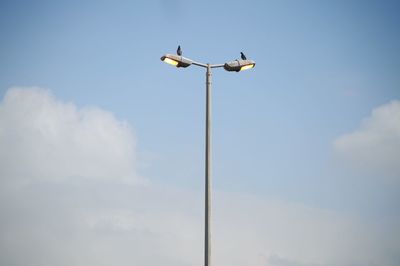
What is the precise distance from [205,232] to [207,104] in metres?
3.26

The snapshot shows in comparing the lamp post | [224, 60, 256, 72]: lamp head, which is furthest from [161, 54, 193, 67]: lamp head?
[224, 60, 256, 72]: lamp head

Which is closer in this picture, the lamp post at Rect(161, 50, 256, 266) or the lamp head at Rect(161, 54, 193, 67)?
the lamp post at Rect(161, 50, 256, 266)

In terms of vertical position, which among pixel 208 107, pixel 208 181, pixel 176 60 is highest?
pixel 176 60

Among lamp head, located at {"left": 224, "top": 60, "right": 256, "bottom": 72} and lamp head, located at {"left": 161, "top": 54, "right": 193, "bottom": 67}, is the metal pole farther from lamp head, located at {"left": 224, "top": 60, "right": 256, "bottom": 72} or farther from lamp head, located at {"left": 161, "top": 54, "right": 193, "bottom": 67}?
lamp head, located at {"left": 161, "top": 54, "right": 193, "bottom": 67}

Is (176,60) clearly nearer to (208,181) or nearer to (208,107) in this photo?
(208,107)

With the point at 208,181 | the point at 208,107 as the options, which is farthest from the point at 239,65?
the point at 208,181

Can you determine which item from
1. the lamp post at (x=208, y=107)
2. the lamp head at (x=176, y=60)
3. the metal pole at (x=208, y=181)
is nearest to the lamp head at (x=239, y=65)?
the lamp post at (x=208, y=107)

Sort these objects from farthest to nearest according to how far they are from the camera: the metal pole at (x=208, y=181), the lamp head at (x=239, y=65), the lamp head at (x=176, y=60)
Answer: the lamp head at (x=239, y=65) → the lamp head at (x=176, y=60) → the metal pole at (x=208, y=181)

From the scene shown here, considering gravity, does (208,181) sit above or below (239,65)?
below

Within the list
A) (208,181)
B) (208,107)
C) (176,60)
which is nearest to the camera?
(208,181)

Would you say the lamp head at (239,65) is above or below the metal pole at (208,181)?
above

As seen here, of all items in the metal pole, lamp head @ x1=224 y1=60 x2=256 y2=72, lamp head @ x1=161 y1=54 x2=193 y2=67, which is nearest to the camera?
the metal pole

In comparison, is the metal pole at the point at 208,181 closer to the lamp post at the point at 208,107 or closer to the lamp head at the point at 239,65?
the lamp post at the point at 208,107

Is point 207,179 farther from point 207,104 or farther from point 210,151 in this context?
point 207,104
